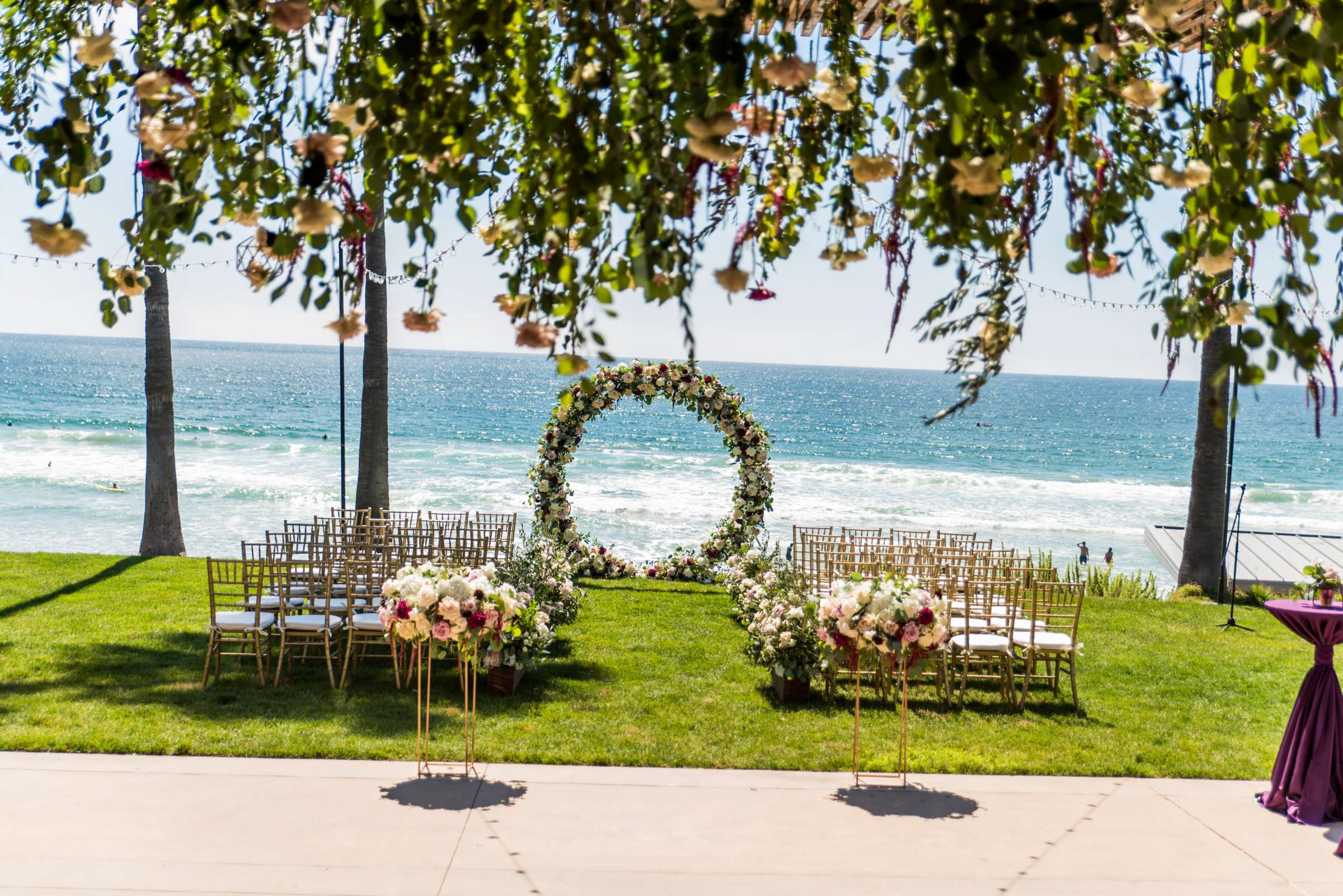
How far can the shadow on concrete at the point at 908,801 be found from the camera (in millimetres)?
5258

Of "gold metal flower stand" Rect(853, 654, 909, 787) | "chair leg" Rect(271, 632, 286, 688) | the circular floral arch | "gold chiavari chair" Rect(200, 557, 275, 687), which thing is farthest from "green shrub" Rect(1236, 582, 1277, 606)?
"gold chiavari chair" Rect(200, 557, 275, 687)

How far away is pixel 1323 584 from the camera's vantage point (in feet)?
18.5

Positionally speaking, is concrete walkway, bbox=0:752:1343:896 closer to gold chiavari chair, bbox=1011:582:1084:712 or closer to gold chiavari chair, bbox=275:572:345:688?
gold chiavari chair, bbox=1011:582:1084:712

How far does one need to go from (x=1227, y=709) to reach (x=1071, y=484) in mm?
35134

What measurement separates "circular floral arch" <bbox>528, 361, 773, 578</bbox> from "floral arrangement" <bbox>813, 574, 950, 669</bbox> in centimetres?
644

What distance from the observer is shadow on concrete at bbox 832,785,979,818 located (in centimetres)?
526

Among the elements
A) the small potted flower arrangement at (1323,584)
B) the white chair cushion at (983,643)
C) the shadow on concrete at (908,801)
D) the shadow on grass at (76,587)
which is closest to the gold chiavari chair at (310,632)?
the shadow on grass at (76,587)

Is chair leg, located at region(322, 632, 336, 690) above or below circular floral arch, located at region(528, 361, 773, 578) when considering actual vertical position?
below

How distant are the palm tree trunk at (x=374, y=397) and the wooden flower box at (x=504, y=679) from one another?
17.7ft

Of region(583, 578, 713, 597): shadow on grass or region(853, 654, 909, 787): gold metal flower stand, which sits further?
region(583, 578, 713, 597): shadow on grass

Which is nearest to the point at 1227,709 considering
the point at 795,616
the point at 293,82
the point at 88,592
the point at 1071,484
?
the point at 795,616

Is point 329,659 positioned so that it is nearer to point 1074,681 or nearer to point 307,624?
point 307,624

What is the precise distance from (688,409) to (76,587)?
6530 millimetres

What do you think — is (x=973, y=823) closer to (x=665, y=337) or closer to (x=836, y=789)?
(x=836, y=789)
